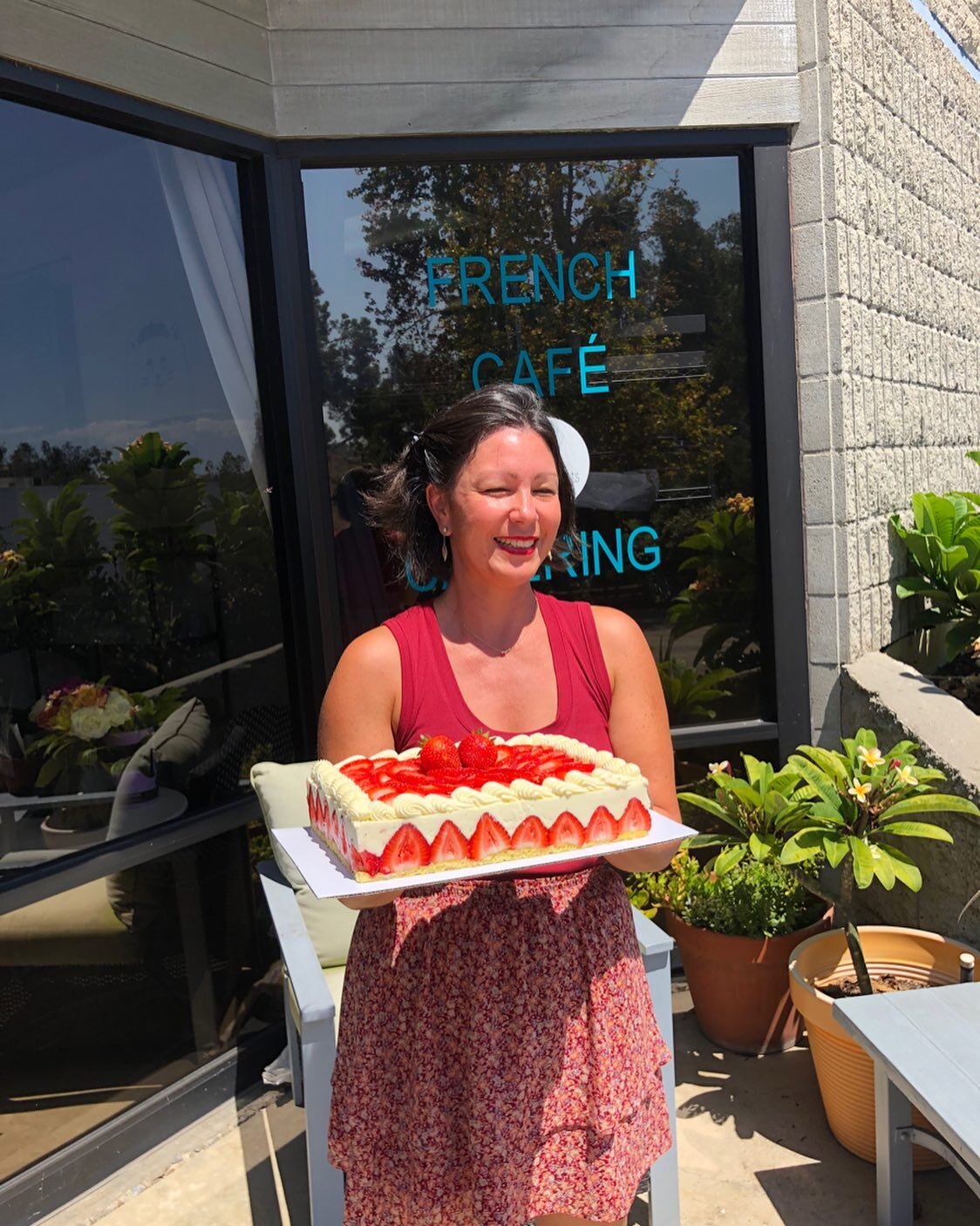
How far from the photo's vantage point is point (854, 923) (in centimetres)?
279

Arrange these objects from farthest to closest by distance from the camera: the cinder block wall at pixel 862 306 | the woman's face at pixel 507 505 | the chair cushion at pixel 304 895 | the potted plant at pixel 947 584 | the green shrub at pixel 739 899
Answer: the potted plant at pixel 947 584, the cinder block wall at pixel 862 306, the green shrub at pixel 739 899, the chair cushion at pixel 304 895, the woman's face at pixel 507 505

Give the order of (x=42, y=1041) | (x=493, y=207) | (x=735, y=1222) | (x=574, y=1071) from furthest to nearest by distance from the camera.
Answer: (x=493, y=207) < (x=42, y=1041) < (x=735, y=1222) < (x=574, y=1071)

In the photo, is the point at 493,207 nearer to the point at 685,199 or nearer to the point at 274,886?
the point at 685,199

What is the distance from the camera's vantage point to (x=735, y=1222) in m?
2.58

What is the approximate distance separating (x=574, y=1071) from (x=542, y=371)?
240 centimetres

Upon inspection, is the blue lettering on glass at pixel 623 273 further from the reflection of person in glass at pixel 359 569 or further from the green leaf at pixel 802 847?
the green leaf at pixel 802 847

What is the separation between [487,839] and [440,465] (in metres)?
0.67

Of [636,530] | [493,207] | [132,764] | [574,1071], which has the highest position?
[493,207]

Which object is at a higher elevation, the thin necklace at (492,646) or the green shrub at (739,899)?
the thin necklace at (492,646)

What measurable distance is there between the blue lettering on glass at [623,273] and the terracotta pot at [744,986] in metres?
2.03

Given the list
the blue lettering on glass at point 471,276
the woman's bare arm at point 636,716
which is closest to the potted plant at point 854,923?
the woman's bare arm at point 636,716

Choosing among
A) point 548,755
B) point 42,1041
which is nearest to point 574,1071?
point 548,755

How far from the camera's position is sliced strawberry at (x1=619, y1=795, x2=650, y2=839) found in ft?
5.33

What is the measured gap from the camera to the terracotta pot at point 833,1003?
8.74ft
